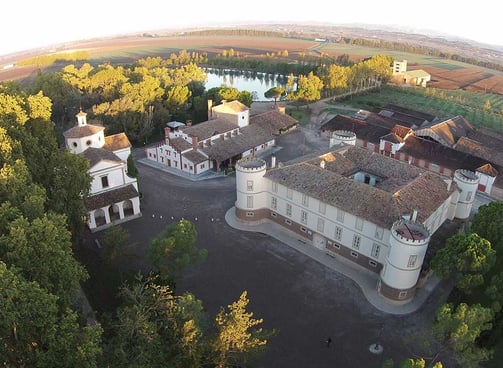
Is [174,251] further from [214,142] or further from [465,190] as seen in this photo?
[214,142]

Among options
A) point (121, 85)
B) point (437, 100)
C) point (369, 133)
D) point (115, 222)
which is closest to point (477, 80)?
point (437, 100)

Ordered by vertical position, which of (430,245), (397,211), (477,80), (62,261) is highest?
(62,261)

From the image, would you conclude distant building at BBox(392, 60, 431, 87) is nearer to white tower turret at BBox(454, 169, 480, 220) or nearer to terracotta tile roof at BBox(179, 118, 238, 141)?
terracotta tile roof at BBox(179, 118, 238, 141)

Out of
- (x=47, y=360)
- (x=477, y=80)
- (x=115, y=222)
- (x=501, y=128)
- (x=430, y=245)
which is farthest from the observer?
(x=477, y=80)

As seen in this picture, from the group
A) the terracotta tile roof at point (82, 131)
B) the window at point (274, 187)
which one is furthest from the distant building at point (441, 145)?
the terracotta tile roof at point (82, 131)

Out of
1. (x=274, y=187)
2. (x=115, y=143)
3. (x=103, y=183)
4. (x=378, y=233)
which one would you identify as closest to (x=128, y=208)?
(x=103, y=183)

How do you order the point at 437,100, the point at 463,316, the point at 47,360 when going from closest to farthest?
the point at 47,360, the point at 463,316, the point at 437,100

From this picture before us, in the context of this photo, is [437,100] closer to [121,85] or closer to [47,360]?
[121,85]
